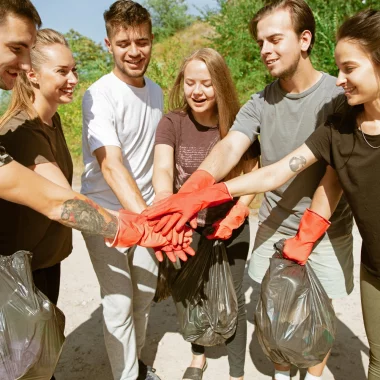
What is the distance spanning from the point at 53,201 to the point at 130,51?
1135 millimetres

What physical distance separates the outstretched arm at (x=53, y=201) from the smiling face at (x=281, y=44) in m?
1.18

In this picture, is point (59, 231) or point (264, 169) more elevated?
point (264, 169)

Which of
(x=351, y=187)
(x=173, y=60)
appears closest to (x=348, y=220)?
(x=351, y=187)

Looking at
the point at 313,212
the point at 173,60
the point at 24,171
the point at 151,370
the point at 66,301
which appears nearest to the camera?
the point at 24,171

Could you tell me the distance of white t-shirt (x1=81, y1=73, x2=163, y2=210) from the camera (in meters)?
2.37

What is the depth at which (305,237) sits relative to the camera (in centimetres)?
215

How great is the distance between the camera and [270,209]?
8.07 ft

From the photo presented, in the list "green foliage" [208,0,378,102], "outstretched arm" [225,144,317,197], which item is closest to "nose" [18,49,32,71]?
"outstretched arm" [225,144,317,197]

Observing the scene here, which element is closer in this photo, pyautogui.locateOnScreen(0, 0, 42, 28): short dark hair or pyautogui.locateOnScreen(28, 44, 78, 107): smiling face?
pyautogui.locateOnScreen(0, 0, 42, 28): short dark hair

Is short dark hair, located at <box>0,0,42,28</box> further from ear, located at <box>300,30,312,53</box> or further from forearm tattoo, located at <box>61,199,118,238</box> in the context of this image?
ear, located at <box>300,30,312,53</box>

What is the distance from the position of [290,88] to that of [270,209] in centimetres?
70

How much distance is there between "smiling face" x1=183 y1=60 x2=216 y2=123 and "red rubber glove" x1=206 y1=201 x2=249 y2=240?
0.63 metres

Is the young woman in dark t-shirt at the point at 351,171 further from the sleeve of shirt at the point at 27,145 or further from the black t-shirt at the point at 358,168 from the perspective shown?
the sleeve of shirt at the point at 27,145

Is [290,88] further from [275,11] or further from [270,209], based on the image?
[270,209]
